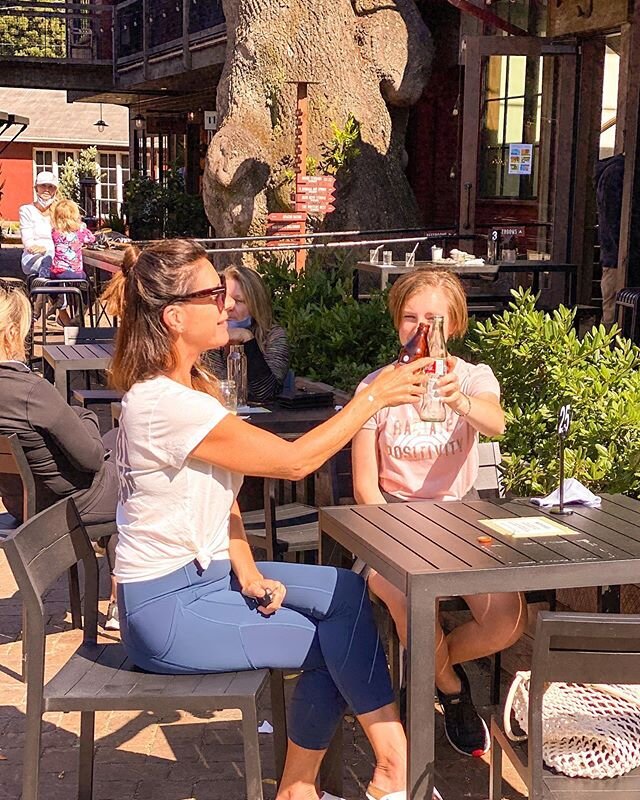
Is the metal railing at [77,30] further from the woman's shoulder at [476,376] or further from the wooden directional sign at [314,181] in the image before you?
the woman's shoulder at [476,376]

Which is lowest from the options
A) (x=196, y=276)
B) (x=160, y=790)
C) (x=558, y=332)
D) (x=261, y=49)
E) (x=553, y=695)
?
(x=160, y=790)

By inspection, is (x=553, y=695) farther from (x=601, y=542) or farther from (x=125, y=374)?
(x=125, y=374)

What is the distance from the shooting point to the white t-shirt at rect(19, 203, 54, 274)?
11.9 m

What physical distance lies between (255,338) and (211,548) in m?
2.24

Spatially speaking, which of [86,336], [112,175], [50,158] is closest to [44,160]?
[50,158]

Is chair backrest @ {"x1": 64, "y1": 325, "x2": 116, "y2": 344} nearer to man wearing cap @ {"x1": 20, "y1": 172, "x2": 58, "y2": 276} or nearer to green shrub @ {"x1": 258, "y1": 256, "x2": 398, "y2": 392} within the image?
green shrub @ {"x1": 258, "y1": 256, "x2": 398, "y2": 392}

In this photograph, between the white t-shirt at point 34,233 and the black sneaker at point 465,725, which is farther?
the white t-shirt at point 34,233

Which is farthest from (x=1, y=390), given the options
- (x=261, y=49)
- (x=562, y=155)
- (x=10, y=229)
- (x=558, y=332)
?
(x=10, y=229)

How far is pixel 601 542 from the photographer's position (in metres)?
2.86

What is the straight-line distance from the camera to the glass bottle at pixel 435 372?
3111mm

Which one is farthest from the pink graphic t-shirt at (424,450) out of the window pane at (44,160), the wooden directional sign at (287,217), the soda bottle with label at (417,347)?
the window pane at (44,160)

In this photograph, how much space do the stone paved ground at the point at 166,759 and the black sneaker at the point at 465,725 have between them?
0.05m

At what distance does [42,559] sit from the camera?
2.87 m

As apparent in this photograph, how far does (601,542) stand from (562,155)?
850cm
